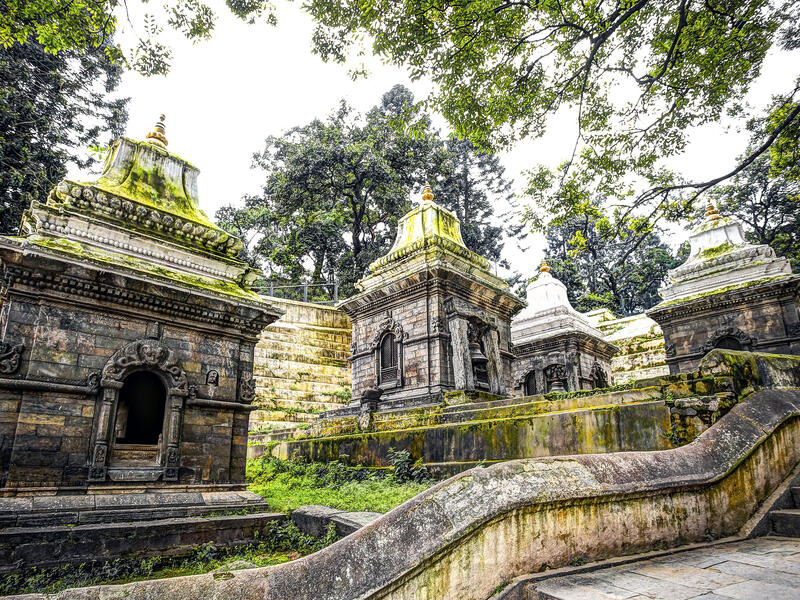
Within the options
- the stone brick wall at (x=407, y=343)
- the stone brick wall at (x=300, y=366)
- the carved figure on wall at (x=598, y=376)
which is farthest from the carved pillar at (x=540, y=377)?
the stone brick wall at (x=407, y=343)

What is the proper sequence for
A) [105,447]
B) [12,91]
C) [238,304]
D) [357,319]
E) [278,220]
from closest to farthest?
[105,447] → [238,304] → [357,319] → [12,91] → [278,220]

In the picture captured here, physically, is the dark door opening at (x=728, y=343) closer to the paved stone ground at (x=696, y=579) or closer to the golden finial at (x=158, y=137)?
the paved stone ground at (x=696, y=579)

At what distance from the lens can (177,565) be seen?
5.84 m

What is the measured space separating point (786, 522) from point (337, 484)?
24.2ft

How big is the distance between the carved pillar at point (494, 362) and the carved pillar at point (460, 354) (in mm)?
887

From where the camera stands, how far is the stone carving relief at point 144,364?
638 centimetres

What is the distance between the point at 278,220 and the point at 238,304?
74.1ft

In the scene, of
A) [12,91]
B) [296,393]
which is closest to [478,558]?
[296,393]

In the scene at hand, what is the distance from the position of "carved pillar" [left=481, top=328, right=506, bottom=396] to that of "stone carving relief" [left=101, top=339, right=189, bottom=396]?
28.6 ft

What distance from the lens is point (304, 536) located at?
21.2 ft

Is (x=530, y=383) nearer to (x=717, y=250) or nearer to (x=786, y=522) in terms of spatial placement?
(x=717, y=250)

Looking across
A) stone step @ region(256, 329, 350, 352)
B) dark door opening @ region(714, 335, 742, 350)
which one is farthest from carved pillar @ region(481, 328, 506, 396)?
stone step @ region(256, 329, 350, 352)

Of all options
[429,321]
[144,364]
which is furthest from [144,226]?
[429,321]

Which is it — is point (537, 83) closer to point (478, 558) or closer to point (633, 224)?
point (633, 224)
